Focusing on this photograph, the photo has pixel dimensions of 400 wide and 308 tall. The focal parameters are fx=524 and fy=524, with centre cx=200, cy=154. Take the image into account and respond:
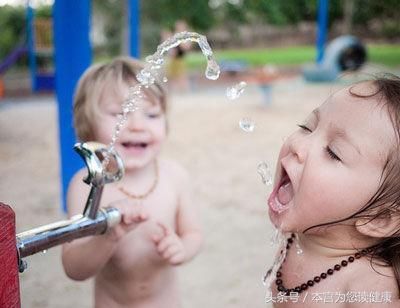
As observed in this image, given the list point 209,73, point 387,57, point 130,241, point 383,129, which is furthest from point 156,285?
point 387,57

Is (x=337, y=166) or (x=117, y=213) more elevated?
(x=337, y=166)

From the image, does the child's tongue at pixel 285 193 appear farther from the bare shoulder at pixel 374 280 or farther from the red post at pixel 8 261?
the red post at pixel 8 261

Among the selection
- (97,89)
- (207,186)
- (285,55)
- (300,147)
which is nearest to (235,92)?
(300,147)

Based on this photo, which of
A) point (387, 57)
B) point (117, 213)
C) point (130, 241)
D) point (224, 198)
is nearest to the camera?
point (117, 213)

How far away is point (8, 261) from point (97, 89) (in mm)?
865

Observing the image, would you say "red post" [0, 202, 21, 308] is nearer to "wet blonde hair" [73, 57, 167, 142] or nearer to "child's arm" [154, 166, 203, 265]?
"child's arm" [154, 166, 203, 265]

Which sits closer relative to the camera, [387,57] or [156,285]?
[156,285]

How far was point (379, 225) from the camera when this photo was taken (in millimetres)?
842

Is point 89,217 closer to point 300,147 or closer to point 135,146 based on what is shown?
point 300,147

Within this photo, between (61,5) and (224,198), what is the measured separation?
5.11ft

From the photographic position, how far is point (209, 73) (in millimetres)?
1006

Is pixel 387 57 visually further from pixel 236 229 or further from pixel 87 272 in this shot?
pixel 87 272

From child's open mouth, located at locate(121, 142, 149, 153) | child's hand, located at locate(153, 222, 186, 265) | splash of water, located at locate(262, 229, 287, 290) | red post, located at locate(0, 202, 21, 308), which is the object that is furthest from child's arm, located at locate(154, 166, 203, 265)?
red post, located at locate(0, 202, 21, 308)

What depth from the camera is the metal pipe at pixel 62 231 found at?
0.71 metres
